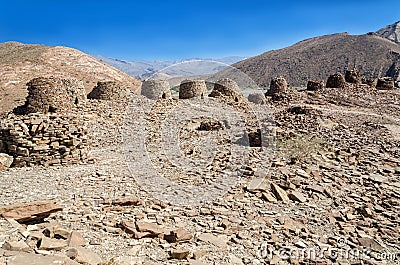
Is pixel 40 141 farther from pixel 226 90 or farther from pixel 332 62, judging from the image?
pixel 332 62

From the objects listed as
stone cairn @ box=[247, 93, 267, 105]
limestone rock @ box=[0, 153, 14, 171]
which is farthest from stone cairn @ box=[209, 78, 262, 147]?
limestone rock @ box=[0, 153, 14, 171]

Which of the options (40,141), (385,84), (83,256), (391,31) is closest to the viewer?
(83,256)

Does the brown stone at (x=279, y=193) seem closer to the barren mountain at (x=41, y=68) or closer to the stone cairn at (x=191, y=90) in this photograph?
the stone cairn at (x=191, y=90)

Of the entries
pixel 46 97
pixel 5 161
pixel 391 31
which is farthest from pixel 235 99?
pixel 391 31

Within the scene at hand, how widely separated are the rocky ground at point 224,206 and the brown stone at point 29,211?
0.22 ft

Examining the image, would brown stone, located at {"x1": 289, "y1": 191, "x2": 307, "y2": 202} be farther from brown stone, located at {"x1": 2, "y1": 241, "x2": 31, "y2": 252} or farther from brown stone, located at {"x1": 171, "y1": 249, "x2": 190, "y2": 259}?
brown stone, located at {"x1": 2, "y1": 241, "x2": 31, "y2": 252}

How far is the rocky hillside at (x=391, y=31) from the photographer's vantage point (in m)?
101

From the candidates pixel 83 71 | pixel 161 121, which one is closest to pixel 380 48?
pixel 83 71

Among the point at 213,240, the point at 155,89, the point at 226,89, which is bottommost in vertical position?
the point at 213,240

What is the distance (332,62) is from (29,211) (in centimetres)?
6807

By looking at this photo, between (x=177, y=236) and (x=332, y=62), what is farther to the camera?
(x=332, y=62)

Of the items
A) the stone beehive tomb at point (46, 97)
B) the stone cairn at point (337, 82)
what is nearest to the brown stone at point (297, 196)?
the stone beehive tomb at point (46, 97)

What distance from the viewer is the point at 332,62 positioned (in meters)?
63.3

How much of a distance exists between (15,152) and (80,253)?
389 centimetres
